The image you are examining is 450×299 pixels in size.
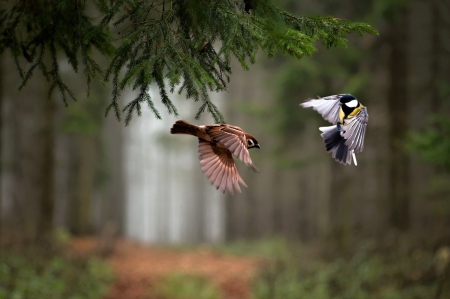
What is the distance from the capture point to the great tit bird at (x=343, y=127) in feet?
9.73

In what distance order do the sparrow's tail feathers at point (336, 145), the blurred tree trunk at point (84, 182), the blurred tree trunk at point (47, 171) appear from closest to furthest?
the sparrow's tail feathers at point (336, 145) < the blurred tree trunk at point (47, 171) < the blurred tree trunk at point (84, 182)

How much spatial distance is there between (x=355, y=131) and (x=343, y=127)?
0.08 metres

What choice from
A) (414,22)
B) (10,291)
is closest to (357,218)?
(414,22)

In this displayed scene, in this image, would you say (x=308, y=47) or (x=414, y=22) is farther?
(x=414, y=22)

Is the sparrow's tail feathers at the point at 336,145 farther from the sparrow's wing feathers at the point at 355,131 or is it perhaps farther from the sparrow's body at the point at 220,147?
the sparrow's body at the point at 220,147

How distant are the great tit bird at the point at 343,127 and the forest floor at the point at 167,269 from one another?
792 centimetres

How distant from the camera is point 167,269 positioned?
12.7 m

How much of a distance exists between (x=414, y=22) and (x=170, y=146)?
17.5 metres

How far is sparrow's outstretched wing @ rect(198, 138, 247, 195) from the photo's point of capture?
2.98m

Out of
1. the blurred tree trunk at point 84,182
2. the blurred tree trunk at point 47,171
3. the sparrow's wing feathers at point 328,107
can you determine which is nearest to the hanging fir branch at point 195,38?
the sparrow's wing feathers at point 328,107

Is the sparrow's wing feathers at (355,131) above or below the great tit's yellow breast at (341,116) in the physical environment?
below

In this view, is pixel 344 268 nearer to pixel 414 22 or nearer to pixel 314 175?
pixel 414 22

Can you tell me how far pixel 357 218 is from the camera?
63.4ft

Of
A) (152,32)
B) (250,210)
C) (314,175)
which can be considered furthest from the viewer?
(250,210)
